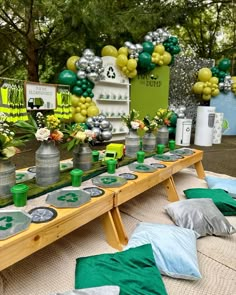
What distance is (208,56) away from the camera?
7305 millimetres

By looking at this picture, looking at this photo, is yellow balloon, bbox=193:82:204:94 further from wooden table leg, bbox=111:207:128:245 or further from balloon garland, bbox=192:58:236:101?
wooden table leg, bbox=111:207:128:245

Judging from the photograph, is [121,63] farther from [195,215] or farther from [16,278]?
[16,278]

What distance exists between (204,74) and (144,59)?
1516 millimetres

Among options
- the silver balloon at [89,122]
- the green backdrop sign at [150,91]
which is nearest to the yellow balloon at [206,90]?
the green backdrop sign at [150,91]

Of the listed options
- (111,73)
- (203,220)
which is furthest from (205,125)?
(203,220)

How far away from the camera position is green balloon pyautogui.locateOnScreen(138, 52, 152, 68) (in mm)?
4379

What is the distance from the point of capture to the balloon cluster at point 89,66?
382 centimetres

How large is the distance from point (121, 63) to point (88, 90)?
0.84 m

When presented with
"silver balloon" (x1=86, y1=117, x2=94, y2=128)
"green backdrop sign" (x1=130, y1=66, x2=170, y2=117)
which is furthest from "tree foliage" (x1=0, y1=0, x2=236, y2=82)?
"silver balloon" (x1=86, y1=117, x2=94, y2=128)

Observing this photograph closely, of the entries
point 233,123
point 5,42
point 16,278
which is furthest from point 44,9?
point 233,123

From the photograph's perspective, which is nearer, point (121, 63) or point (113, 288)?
point (113, 288)

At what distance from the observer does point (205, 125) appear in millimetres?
4535

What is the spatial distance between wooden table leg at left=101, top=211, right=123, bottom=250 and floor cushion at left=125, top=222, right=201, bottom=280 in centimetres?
12

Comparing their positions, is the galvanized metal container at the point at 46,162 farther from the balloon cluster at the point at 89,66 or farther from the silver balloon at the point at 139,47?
the silver balloon at the point at 139,47
